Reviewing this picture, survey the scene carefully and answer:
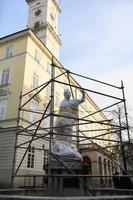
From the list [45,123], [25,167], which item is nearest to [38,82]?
[45,123]

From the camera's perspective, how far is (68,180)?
6.18m

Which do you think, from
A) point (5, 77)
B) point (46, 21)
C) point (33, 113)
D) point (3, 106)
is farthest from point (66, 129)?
point (46, 21)

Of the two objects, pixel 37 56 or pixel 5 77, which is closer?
pixel 5 77

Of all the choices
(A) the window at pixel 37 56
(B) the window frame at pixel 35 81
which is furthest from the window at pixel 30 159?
(A) the window at pixel 37 56

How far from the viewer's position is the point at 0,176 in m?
21.7

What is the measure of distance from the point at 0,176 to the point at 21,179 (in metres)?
1.89

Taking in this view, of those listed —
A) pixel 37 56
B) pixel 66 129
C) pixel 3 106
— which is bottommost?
pixel 66 129

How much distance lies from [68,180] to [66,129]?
1.47 metres

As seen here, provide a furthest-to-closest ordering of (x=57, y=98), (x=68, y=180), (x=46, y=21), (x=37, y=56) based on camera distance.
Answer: (x=46, y=21) → (x=57, y=98) → (x=37, y=56) → (x=68, y=180)

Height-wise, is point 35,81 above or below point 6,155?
above

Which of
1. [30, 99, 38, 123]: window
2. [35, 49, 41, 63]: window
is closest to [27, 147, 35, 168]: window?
[30, 99, 38, 123]: window

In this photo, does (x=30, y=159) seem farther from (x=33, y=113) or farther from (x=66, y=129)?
(x=66, y=129)

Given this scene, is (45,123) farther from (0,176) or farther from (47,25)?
(47,25)

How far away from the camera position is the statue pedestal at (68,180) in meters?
5.98
